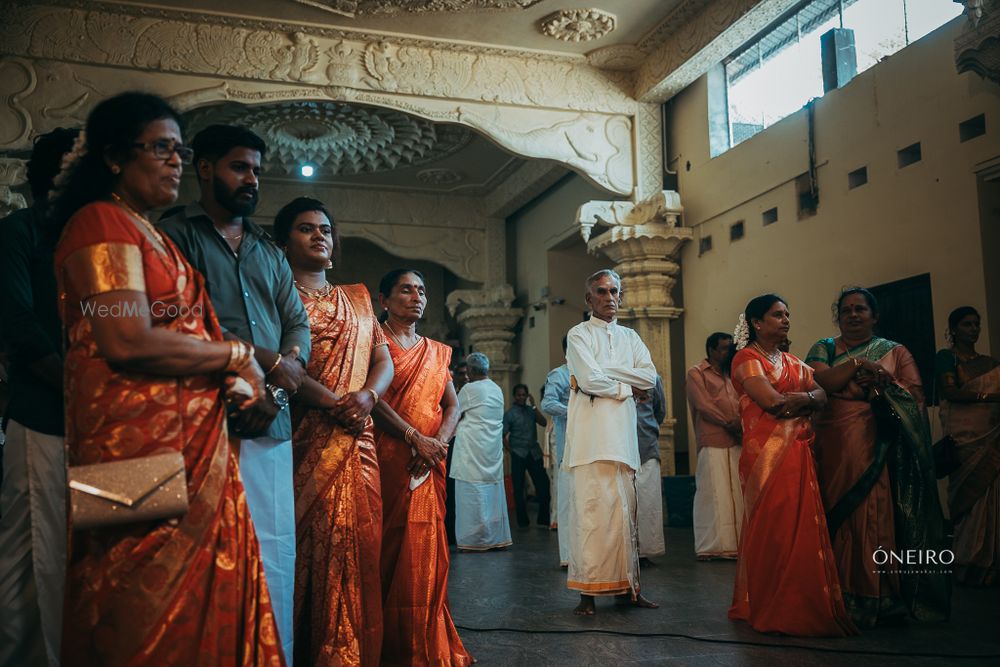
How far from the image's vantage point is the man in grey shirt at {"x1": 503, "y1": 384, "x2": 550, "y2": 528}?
29.2 feet

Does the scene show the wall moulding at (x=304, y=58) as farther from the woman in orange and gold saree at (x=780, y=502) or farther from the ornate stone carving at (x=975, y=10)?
the woman in orange and gold saree at (x=780, y=502)

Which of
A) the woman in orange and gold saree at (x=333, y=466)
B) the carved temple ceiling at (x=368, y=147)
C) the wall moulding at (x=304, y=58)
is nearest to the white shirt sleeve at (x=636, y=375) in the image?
the woman in orange and gold saree at (x=333, y=466)

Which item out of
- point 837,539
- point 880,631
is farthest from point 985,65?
point 880,631

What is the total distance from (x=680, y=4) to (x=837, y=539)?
5154mm

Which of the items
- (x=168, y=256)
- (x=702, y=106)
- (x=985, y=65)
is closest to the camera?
(x=168, y=256)

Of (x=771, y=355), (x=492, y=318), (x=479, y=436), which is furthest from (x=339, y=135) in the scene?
(x=771, y=355)

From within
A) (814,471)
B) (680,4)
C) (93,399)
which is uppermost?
(680,4)

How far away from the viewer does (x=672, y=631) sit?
149 inches

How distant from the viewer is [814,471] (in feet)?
12.6

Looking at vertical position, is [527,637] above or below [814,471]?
below

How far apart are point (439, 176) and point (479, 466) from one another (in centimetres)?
574

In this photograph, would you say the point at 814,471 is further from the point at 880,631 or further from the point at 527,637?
the point at 527,637

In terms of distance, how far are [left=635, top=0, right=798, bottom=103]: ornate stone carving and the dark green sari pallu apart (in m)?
4.02

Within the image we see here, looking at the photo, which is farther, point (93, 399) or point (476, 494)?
point (476, 494)
